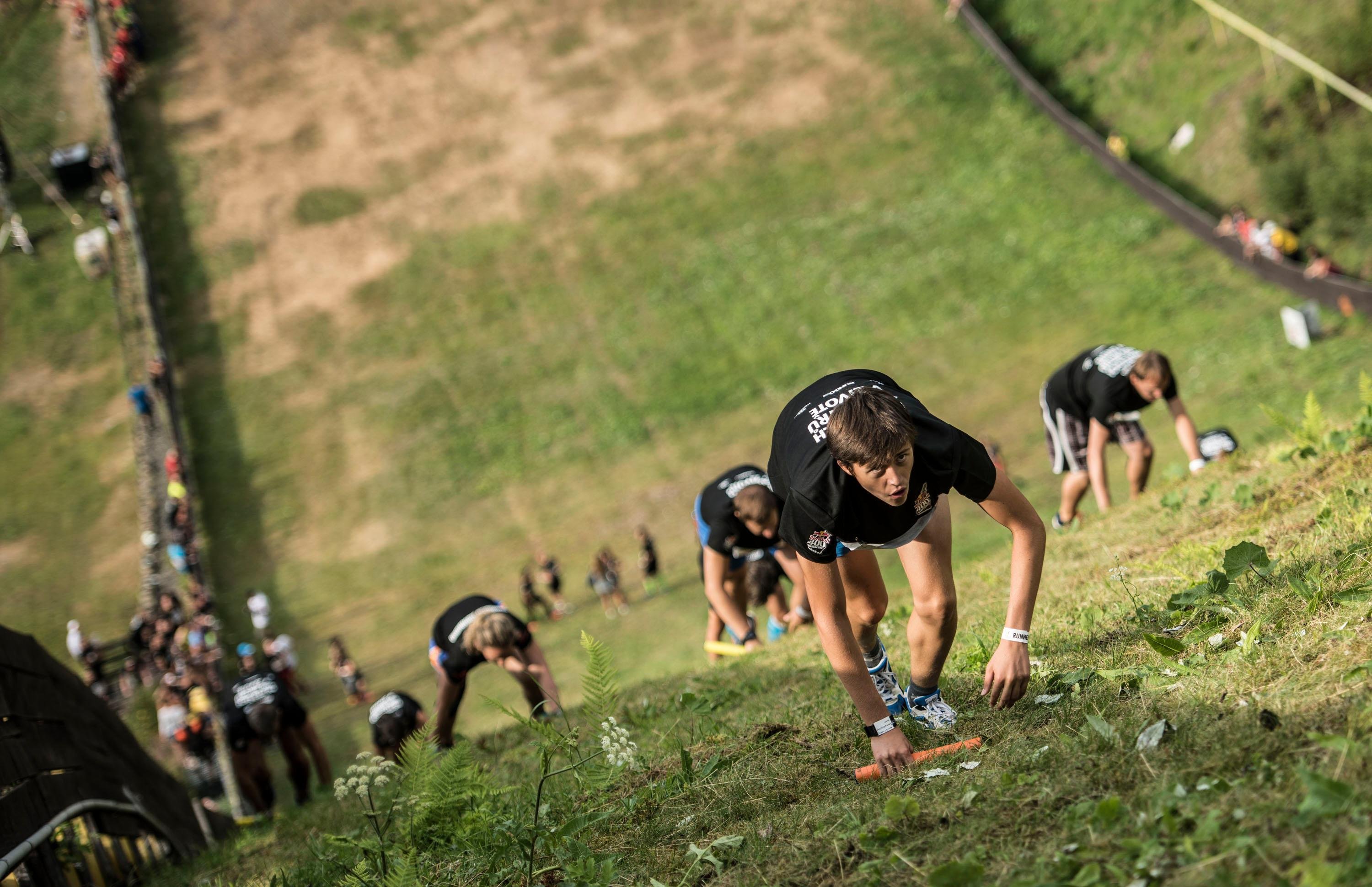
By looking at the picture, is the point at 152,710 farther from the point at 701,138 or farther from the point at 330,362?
the point at 701,138

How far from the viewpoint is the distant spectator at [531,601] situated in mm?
23047

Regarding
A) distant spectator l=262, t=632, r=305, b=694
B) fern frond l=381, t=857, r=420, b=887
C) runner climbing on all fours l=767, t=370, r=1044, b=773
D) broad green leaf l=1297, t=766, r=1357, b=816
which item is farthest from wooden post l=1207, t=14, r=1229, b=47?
fern frond l=381, t=857, r=420, b=887

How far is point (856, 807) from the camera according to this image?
3881 millimetres

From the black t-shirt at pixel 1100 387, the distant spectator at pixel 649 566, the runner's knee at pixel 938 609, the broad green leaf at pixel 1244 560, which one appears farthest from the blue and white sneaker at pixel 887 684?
the distant spectator at pixel 649 566

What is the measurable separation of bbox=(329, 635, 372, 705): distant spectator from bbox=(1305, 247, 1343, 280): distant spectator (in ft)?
75.9

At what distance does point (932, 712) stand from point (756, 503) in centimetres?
375

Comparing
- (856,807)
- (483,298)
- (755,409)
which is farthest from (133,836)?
(483,298)

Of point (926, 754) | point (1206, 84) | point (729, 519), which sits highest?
point (926, 754)

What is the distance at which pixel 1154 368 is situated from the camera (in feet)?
31.1

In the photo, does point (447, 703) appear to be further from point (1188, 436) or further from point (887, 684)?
point (1188, 436)

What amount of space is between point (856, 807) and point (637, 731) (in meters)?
2.86

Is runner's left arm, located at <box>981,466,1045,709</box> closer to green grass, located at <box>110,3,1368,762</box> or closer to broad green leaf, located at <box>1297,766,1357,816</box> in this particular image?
broad green leaf, located at <box>1297,766,1357,816</box>

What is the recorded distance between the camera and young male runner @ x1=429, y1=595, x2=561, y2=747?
8438 mm

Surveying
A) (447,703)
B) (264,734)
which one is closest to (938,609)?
(447,703)
